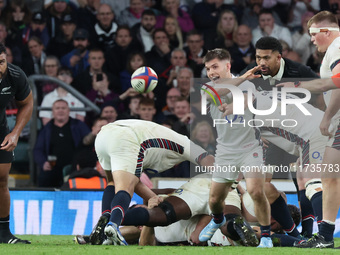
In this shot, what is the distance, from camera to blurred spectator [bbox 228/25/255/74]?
489 inches

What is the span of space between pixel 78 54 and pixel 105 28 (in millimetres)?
690

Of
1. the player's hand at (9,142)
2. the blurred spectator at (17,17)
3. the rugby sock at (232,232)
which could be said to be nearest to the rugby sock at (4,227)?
the player's hand at (9,142)

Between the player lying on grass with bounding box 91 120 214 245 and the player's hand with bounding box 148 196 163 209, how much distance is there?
13 cm

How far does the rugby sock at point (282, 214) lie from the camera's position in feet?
25.4

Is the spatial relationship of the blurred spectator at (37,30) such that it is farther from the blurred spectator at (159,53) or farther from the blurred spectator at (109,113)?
the blurred spectator at (109,113)

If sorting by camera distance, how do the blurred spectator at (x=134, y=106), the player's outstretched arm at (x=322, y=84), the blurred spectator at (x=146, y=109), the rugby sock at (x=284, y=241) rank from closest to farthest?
the player's outstretched arm at (x=322, y=84)
the rugby sock at (x=284, y=241)
the blurred spectator at (x=146, y=109)
the blurred spectator at (x=134, y=106)

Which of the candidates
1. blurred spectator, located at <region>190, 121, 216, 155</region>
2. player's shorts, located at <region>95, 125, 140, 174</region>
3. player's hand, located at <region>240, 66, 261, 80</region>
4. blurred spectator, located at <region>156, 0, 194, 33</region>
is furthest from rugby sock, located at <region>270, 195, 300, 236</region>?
blurred spectator, located at <region>156, 0, 194, 33</region>

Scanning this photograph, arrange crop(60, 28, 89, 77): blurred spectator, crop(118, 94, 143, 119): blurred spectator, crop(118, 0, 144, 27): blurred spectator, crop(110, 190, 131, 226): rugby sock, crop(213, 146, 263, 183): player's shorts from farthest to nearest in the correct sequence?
crop(118, 0, 144, 27): blurred spectator < crop(60, 28, 89, 77): blurred spectator < crop(118, 94, 143, 119): blurred spectator < crop(213, 146, 263, 183): player's shorts < crop(110, 190, 131, 226): rugby sock

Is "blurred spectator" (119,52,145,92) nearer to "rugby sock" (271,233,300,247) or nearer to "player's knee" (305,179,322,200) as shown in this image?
"player's knee" (305,179,322,200)

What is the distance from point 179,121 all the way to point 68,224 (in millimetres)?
2461

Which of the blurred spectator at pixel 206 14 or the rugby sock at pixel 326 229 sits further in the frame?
the blurred spectator at pixel 206 14

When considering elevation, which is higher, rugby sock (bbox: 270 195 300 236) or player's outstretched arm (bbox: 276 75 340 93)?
player's outstretched arm (bbox: 276 75 340 93)

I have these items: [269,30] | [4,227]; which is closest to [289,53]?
[269,30]

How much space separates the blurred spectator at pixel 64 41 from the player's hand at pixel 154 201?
5.57 m
